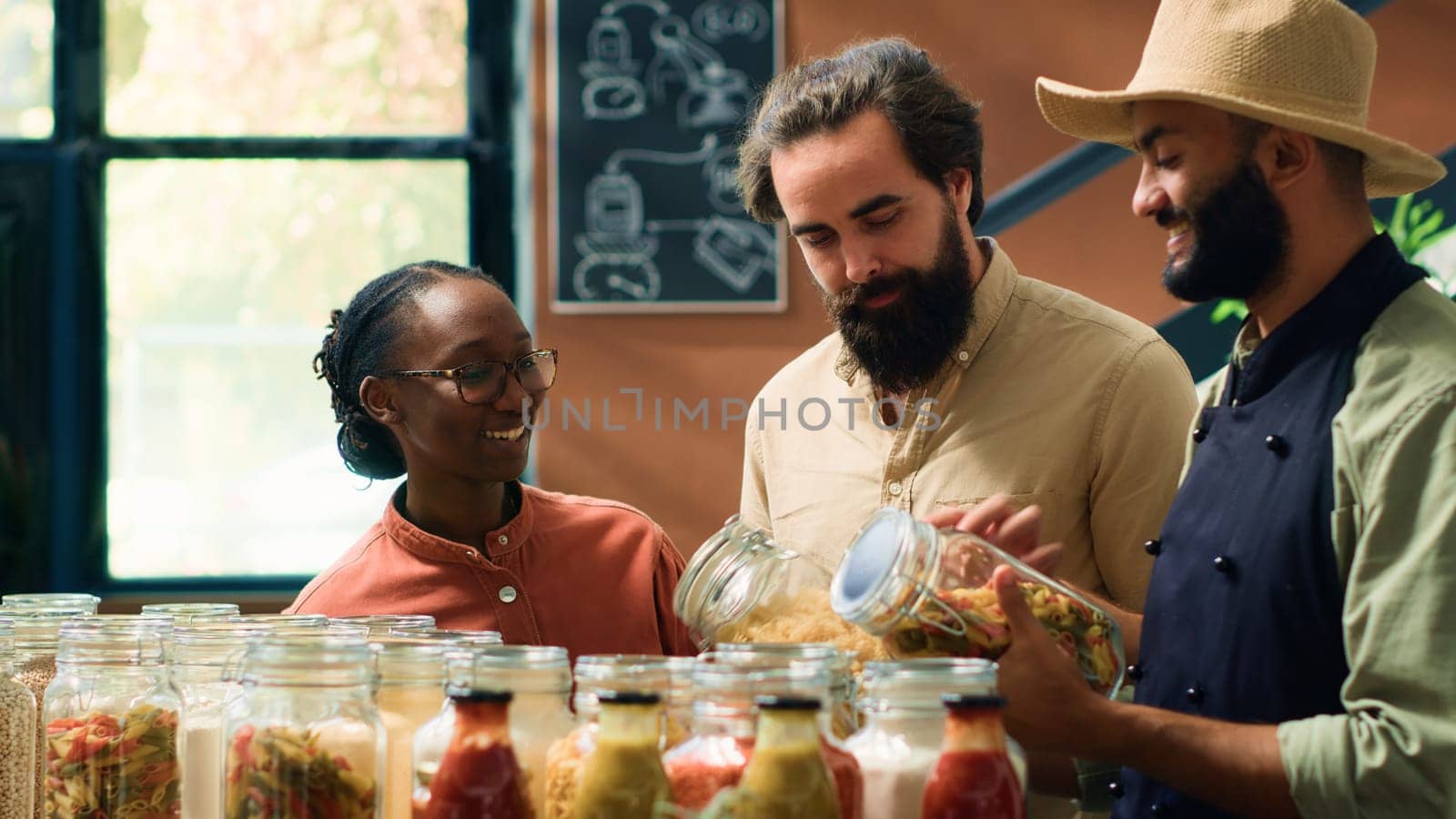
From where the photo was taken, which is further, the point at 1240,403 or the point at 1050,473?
the point at 1050,473

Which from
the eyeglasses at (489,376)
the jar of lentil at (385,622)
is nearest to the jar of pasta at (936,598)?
the jar of lentil at (385,622)

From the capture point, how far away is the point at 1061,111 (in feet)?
5.49

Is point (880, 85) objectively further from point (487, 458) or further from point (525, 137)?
point (525, 137)

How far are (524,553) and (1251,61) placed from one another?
1.09 metres

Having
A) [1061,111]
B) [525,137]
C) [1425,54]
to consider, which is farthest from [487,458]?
[1425,54]

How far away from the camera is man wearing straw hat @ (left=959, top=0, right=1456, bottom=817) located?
116 centimetres

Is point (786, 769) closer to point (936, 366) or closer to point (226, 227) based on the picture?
point (936, 366)

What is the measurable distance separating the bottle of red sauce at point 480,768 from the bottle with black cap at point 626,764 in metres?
0.06

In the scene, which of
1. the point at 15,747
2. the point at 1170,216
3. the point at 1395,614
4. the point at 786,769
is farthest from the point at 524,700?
the point at 1170,216

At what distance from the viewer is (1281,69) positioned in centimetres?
137

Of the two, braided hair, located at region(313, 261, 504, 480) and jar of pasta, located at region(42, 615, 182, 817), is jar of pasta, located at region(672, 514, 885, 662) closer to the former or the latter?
jar of pasta, located at region(42, 615, 182, 817)

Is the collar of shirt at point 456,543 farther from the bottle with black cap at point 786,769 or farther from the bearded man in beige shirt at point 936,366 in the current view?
the bottle with black cap at point 786,769

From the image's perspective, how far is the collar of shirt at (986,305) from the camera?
1.89 meters

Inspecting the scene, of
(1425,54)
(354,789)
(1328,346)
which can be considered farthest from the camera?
(1425,54)
